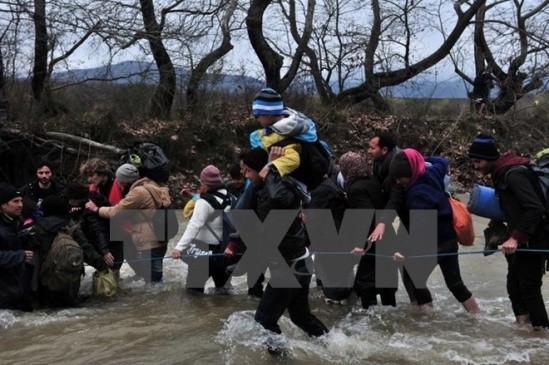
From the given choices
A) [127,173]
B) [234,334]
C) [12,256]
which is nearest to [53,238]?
[12,256]

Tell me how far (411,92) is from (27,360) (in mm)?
17588

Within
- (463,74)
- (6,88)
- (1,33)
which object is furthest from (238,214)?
(463,74)

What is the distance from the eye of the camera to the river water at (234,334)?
5.34m

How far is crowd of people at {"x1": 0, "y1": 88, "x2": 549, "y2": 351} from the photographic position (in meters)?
5.00

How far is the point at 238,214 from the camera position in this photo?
631cm

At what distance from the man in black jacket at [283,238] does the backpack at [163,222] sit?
247 centimetres

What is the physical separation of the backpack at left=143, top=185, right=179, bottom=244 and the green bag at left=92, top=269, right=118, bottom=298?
2.23 ft

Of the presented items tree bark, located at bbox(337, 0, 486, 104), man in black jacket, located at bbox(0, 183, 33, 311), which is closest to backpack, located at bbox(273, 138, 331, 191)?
man in black jacket, located at bbox(0, 183, 33, 311)

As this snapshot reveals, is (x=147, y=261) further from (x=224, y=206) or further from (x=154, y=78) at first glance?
(x=154, y=78)

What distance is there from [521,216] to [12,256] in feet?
14.7

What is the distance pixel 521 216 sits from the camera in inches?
218

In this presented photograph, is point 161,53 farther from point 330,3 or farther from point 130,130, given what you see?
point 330,3

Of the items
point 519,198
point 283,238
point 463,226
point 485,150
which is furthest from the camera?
point 463,226

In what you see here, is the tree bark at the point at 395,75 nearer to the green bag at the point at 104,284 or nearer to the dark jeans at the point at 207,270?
the dark jeans at the point at 207,270
